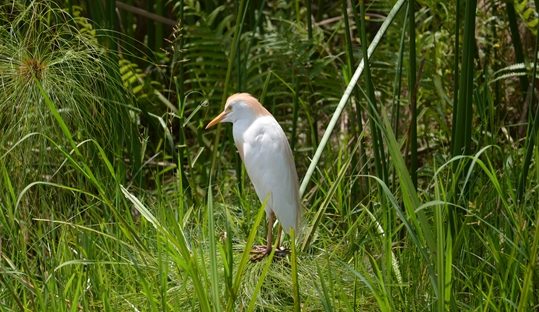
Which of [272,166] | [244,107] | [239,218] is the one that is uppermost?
[244,107]

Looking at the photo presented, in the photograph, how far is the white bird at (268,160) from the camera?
1996 mm

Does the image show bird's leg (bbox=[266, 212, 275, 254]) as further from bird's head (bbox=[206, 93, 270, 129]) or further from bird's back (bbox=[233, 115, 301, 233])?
bird's head (bbox=[206, 93, 270, 129])

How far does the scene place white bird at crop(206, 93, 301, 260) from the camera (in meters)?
2.00

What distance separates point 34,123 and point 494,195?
0.94 m

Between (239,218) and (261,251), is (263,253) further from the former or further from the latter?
(239,218)

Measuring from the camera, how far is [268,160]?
205 cm

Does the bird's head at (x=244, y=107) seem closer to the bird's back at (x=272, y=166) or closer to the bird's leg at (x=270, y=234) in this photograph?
the bird's back at (x=272, y=166)

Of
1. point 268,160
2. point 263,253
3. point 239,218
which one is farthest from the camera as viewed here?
point 239,218

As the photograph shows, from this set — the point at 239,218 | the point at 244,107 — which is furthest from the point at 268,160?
the point at 239,218

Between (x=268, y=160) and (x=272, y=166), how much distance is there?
20mm

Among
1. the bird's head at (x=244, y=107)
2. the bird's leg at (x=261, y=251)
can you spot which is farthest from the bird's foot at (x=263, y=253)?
the bird's head at (x=244, y=107)

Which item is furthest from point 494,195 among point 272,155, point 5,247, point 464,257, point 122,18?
point 122,18

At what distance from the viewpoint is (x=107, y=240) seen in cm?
201

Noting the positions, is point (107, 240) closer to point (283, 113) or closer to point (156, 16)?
point (156, 16)
